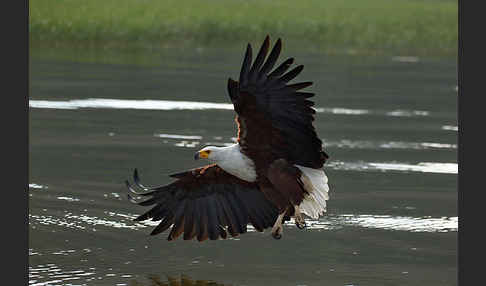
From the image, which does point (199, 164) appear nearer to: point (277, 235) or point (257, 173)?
point (277, 235)

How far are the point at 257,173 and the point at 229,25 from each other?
23241mm

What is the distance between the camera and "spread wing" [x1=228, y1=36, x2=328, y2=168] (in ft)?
28.6

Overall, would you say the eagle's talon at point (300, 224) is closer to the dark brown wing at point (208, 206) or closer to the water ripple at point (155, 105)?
the dark brown wing at point (208, 206)

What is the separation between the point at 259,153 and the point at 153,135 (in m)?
6.13

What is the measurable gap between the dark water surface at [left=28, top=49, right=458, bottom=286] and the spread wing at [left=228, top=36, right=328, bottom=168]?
902 millimetres

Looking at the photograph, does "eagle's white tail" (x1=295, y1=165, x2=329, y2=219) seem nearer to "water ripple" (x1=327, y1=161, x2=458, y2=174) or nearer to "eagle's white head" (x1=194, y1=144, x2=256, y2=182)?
"eagle's white head" (x1=194, y1=144, x2=256, y2=182)

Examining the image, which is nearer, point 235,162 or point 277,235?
point 235,162

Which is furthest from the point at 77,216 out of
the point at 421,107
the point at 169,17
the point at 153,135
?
the point at 169,17

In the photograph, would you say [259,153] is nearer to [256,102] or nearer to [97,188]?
[256,102]

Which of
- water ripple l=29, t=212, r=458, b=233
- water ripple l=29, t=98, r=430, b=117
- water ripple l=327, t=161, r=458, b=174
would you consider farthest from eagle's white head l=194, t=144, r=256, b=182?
water ripple l=29, t=98, r=430, b=117

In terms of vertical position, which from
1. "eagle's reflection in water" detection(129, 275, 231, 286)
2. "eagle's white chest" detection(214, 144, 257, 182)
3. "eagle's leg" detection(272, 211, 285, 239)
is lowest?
"eagle's reflection in water" detection(129, 275, 231, 286)

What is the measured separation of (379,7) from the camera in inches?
1602

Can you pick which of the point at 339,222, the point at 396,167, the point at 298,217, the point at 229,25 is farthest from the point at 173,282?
the point at 229,25

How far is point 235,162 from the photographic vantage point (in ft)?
29.8
